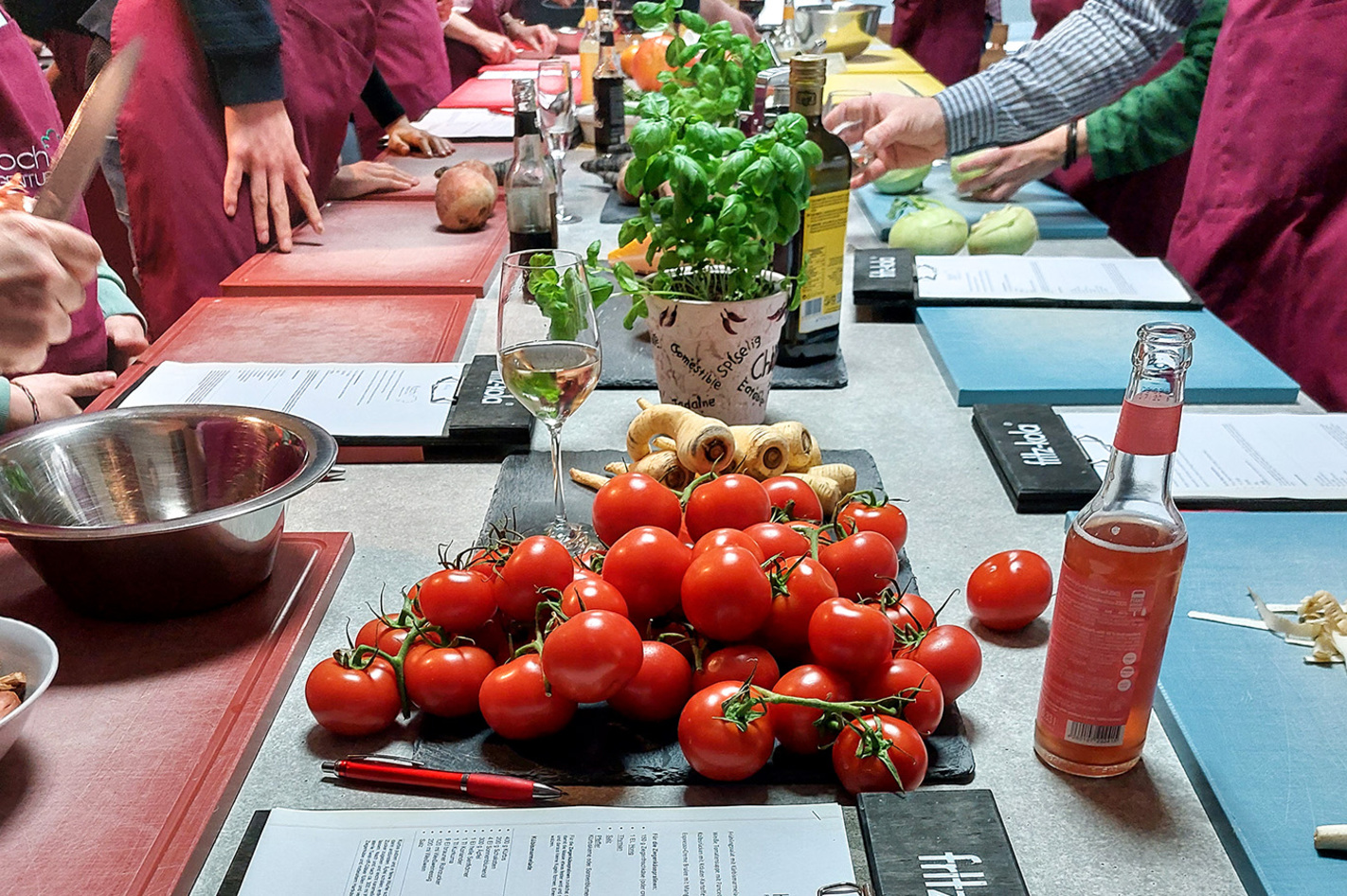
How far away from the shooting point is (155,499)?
925 mm

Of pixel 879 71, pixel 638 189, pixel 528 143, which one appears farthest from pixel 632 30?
pixel 638 189

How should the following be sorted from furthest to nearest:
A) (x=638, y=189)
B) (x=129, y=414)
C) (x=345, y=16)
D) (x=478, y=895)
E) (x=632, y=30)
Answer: (x=632, y=30), (x=345, y=16), (x=638, y=189), (x=129, y=414), (x=478, y=895)

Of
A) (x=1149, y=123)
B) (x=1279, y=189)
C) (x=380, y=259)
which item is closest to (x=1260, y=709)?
(x=1279, y=189)

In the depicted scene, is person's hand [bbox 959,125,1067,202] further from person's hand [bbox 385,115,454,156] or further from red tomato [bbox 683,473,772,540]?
red tomato [bbox 683,473,772,540]

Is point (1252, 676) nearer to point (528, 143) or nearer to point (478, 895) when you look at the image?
point (478, 895)

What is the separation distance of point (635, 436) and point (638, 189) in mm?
239

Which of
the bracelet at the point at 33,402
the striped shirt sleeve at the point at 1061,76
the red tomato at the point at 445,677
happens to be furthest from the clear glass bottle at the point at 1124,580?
the striped shirt sleeve at the point at 1061,76

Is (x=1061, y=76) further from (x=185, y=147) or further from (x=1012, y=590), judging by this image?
→ (x=185, y=147)

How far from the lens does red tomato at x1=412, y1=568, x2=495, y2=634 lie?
71cm

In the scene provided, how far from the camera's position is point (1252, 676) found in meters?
0.75

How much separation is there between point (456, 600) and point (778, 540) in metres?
0.22

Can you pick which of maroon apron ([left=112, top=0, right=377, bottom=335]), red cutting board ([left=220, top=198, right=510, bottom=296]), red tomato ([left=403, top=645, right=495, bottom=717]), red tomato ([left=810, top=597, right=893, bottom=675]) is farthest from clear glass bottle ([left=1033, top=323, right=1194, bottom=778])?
maroon apron ([left=112, top=0, right=377, bottom=335])

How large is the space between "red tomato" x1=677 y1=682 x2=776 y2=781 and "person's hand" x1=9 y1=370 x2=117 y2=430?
114 cm

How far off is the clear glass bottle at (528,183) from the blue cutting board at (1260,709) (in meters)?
0.97
